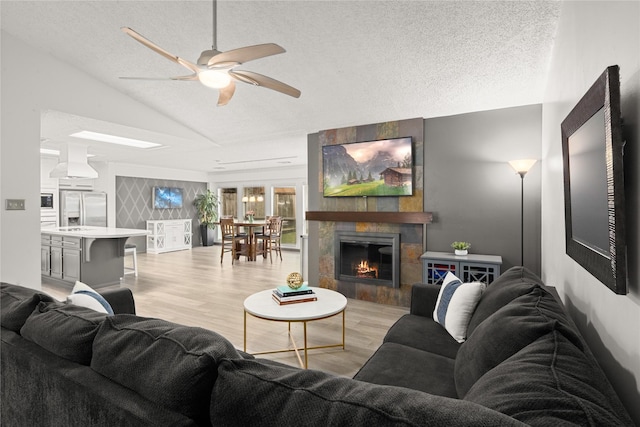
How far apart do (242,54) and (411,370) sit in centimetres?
198

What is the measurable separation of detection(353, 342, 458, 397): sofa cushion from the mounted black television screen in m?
2.64

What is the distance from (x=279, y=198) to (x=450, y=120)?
628cm

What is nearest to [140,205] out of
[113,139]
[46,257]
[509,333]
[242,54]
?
[46,257]

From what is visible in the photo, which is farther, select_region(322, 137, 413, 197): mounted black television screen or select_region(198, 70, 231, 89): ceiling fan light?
select_region(322, 137, 413, 197): mounted black television screen

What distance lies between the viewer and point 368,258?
14.6ft

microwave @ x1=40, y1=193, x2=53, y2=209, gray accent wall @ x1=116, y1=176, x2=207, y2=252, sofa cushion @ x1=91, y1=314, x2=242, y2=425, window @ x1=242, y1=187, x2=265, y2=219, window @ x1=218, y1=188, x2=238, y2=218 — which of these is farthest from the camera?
window @ x1=218, y1=188, x2=238, y2=218

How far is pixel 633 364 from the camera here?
879 millimetres

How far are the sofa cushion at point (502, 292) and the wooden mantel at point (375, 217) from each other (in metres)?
2.02

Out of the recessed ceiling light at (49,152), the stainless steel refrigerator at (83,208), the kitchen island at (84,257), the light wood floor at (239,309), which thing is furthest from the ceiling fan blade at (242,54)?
the stainless steel refrigerator at (83,208)

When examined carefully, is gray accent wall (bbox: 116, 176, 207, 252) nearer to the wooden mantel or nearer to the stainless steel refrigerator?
the stainless steel refrigerator

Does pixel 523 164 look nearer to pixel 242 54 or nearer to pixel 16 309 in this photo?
pixel 242 54

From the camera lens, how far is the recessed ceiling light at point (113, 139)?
4.95 metres

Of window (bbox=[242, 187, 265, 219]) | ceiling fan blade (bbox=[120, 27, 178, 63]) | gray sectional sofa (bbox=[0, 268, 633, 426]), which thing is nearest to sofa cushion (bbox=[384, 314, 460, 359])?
gray sectional sofa (bbox=[0, 268, 633, 426])

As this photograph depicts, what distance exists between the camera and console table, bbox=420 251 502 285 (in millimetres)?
3385
